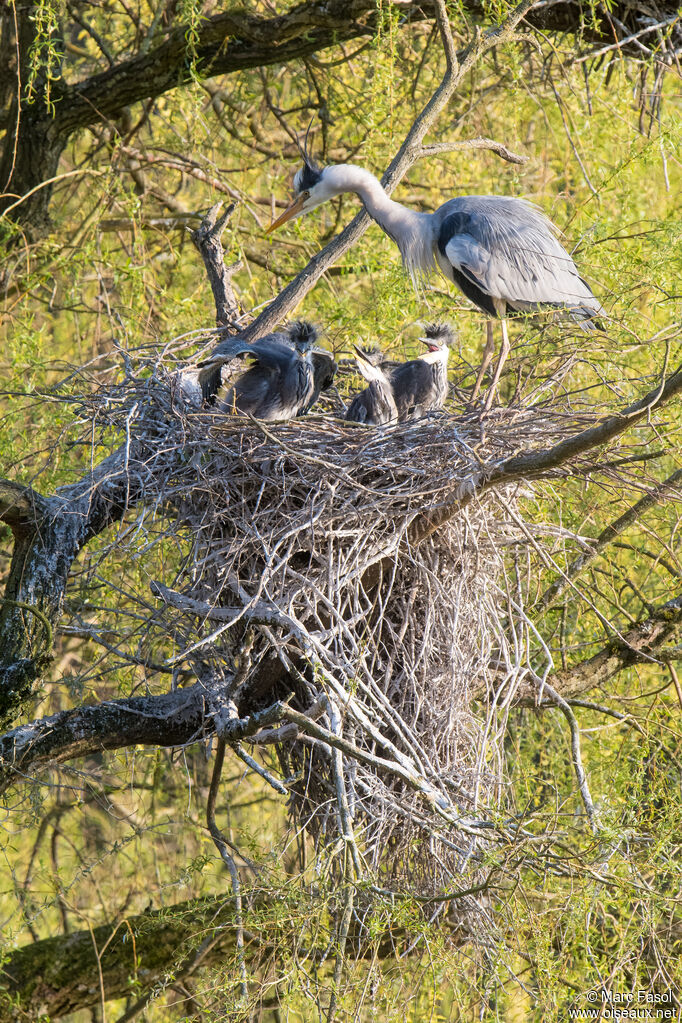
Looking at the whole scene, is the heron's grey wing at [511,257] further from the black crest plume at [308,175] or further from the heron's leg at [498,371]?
the black crest plume at [308,175]

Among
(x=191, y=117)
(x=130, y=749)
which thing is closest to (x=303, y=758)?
(x=130, y=749)

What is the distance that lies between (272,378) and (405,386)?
1.88 ft

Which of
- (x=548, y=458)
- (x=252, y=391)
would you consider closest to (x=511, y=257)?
(x=252, y=391)

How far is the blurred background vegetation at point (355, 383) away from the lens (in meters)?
3.62

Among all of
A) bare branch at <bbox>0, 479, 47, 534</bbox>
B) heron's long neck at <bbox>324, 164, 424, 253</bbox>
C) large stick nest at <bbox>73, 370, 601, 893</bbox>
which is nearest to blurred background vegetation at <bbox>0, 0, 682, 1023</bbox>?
large stick nest at <bbox>73, 370, 601, 893</bbox>

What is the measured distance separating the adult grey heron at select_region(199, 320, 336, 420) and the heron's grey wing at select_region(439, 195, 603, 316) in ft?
2.42

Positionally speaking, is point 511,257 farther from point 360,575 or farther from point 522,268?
point 360,575

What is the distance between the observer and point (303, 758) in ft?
14.2

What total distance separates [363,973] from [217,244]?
3198 mm

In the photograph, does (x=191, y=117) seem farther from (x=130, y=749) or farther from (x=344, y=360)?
(x=130, y=749)

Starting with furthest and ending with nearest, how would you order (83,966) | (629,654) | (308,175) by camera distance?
(308,175) < (629,654) < (83,966)

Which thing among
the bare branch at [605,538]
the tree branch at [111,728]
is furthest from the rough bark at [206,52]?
the tree branch at [111,728]

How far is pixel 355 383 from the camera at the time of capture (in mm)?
5734

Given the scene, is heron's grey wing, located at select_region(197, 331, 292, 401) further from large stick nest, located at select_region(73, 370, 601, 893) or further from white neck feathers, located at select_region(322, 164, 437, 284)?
white neck feathers, located at select_region(322, 164, 437, 284)
